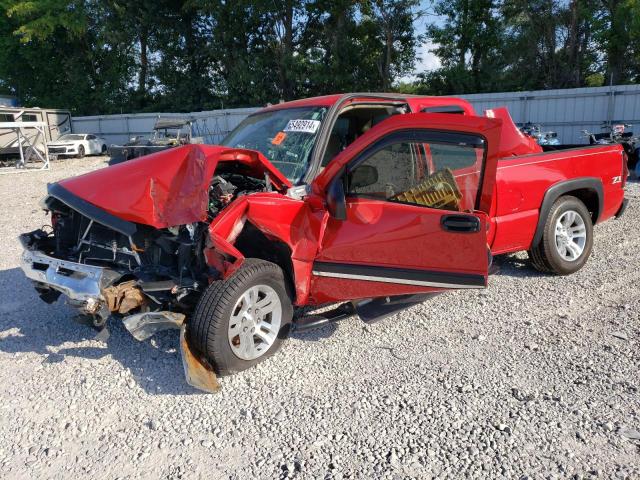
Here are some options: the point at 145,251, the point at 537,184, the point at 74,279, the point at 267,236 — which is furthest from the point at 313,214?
the point at 537,184

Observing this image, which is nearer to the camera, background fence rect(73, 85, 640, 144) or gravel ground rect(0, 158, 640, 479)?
gravel ground rect(0, 158, 640, 479)

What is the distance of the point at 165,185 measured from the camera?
144 inches

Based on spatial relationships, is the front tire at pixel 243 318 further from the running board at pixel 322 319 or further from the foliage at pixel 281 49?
the foliage at pixel 281 49

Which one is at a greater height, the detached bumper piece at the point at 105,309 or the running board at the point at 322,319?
the detached bumper piece at the point at 105,309

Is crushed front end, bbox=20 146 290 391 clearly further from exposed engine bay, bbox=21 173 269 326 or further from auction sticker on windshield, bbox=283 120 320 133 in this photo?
auction sticker on windshield, bbox=283 120 320 133

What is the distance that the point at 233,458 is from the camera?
272cm

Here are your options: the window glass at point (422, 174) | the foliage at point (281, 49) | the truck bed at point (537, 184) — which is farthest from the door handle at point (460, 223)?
the foliage at point (281, 49)

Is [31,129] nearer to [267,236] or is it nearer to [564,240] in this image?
[267,236]

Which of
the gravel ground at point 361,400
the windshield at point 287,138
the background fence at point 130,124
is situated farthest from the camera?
the background fence at point 130,124

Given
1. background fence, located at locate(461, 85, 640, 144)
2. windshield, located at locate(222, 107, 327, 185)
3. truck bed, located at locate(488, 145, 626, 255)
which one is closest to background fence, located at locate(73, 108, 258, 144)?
background fence, located at locate(461, 85, 640, 144)

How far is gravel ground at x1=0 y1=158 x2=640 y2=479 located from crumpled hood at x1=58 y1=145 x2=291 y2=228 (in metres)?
1.15

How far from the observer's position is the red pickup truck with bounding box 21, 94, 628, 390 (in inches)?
134

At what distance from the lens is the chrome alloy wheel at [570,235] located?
17.1 ft

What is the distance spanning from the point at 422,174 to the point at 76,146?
26.9 metres
